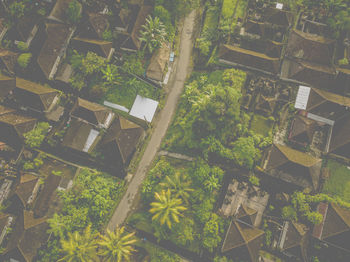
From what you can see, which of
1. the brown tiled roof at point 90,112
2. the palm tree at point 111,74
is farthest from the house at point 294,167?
Result: the palm tree at point 111,74

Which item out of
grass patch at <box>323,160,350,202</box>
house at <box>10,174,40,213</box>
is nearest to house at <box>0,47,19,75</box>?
house at <box>10,174,40,213</box>

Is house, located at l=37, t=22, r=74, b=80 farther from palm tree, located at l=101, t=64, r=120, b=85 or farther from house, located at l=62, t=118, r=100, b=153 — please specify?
house, located at l=62, t=118, r=100, b=153

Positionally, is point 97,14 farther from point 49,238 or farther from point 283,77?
point 49,238

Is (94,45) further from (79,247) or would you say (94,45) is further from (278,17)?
(278,17)

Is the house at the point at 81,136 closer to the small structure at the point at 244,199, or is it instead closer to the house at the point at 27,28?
the house at the point at 27,28

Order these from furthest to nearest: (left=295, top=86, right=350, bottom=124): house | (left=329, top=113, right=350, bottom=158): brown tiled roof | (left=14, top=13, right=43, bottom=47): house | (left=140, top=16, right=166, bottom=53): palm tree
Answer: (left=14, top=13, right=43, bottom=47): house, (left=140, top=16, right=166, bottom=53): palm tree, (left=295, top=86, right=350, bottom=124): house, (left=329, top=113, right=350, bottom=158): brown tiled roof
